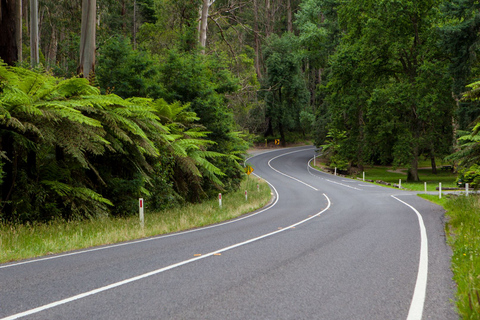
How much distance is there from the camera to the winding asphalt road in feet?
14.4

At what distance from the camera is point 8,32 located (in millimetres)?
12492

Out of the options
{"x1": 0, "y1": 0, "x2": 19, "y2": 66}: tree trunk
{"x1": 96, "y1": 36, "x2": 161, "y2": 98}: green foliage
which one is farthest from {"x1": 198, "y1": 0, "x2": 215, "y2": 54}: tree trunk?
{"x1": 0, "y1": 0, "x2": 19, "y2": 66}: tree trunk

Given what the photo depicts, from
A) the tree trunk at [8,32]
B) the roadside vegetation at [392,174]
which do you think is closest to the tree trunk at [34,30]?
the tree trunk at [8,32]

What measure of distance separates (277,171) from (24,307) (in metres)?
43.1

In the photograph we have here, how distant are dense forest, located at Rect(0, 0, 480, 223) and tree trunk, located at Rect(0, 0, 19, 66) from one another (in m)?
0.04

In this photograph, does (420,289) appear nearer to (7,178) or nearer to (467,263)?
(467,263)

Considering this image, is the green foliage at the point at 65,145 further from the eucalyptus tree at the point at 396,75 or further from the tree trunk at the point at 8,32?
the eucalyptus tree at the point at 396,75

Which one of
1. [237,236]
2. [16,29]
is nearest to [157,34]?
[16,29]

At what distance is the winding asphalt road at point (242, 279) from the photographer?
14.4ft

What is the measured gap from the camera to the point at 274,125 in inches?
2800

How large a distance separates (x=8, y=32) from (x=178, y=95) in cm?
875

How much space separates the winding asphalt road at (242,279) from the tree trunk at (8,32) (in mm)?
7644

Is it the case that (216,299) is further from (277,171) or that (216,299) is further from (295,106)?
(295,106)

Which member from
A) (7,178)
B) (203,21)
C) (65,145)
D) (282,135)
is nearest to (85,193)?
(65,145)
